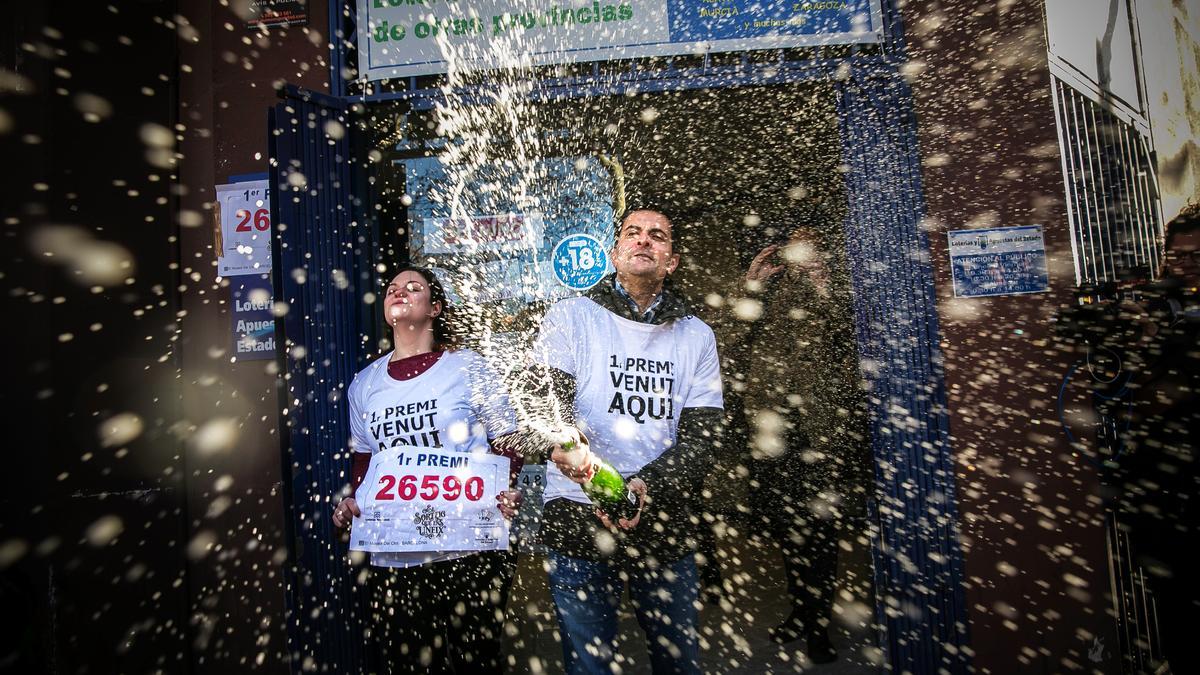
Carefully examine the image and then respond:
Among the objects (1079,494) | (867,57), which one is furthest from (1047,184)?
(1079,494)

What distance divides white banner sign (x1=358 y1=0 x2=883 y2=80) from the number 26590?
2468 millimetres

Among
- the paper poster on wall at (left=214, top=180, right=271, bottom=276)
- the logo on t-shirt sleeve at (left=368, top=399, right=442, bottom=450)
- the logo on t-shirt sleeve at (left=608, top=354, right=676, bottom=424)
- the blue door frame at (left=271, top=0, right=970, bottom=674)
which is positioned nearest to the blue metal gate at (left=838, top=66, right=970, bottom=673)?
the blue door frame at (left=271, top=0, right=970, bottom=674)

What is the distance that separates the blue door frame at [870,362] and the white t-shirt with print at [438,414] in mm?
696

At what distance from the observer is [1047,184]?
306 cm

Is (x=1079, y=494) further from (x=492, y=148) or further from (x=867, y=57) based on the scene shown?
(x=492, y=148)

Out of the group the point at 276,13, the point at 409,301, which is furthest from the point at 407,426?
the point at 276,13

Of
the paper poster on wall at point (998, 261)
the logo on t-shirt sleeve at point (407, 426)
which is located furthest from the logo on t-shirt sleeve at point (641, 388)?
the paper poster on wall at point (998, 261)

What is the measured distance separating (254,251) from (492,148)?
1.76 m

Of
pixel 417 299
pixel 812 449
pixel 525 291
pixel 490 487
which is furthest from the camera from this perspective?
pixel 525 291

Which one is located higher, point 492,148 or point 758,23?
point 758,23

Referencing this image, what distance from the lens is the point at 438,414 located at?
7.93ft

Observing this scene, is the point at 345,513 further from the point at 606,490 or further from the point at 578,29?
the point at 578,29

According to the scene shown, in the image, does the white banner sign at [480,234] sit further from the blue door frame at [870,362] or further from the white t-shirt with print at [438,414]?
the white t-shirt with print at [438,414]

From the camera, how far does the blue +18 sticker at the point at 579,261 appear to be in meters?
3.89
